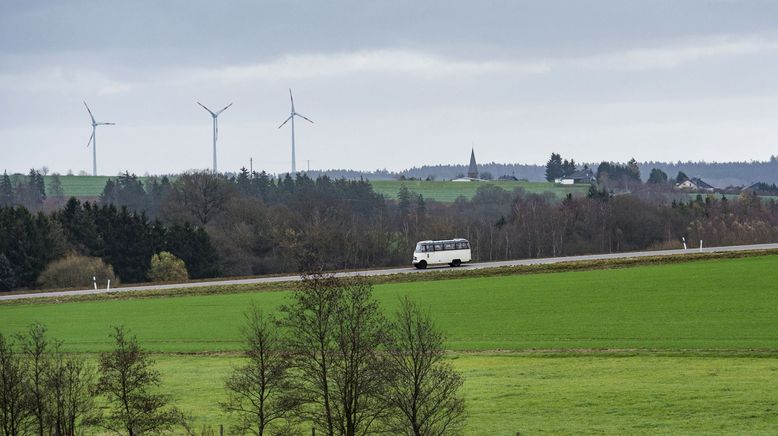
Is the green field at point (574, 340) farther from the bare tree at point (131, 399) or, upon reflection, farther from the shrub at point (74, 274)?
the shrub at point (74, 274)

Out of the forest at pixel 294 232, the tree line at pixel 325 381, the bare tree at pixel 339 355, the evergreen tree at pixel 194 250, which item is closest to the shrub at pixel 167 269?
the forest at pixel 294 232

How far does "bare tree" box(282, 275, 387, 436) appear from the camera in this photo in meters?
38.3

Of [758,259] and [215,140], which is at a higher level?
[215,140]

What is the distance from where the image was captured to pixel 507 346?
6088 centimetres

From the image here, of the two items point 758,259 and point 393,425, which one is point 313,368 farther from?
point 758,259

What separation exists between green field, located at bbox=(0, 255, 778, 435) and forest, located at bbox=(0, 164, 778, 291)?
29.3m

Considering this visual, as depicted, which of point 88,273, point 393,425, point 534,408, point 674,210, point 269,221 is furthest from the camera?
point 674,210

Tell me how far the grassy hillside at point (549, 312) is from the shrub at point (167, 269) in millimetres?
25111

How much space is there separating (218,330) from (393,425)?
34406 millimetres

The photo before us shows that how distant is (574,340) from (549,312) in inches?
431

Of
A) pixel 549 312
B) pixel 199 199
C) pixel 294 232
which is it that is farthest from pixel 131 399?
pixel 199 199

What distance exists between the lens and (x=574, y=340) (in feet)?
201

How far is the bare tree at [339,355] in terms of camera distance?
38344mm

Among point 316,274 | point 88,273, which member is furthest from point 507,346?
point 88,273
